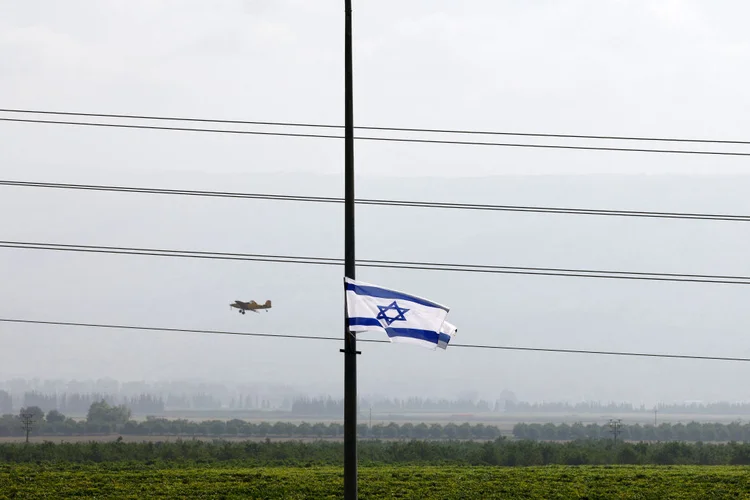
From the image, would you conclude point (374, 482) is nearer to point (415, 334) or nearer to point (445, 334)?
point (445, 334)

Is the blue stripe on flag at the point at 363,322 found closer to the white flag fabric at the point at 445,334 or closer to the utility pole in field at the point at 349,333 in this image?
the utility pole in field at the point at 349,333

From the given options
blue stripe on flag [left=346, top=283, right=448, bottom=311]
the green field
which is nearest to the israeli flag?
blue stripe on flag [left=346, top=283, right=448, bottom=311]

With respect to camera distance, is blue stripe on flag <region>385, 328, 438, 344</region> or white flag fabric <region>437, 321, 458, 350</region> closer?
blue stripe on flag <region>385, 328, 438, 344</region>

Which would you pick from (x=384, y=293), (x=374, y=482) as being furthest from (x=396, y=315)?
(x=374, y=482)

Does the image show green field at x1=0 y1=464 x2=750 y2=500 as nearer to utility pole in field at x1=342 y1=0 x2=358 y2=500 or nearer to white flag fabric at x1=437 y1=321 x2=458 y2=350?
white flag fabric at x1=437 y1=321 x2=458 y2=350

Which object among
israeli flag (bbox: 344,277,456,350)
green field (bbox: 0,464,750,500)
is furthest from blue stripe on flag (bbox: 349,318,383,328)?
green field (bbox: 0,464,750,500)

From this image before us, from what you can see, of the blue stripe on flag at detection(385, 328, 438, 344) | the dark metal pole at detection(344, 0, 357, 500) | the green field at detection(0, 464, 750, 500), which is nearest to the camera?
the dark metal pole at detection(344, 0, 357, 500)

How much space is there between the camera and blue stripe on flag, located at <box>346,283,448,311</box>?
53.7 feet

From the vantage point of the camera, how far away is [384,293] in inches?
655

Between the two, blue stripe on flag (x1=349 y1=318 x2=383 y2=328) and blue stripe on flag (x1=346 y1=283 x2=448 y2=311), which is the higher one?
blue stripe on flag (x1=346 y1=283 x2=448 y2=311)

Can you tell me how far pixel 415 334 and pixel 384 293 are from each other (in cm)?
96

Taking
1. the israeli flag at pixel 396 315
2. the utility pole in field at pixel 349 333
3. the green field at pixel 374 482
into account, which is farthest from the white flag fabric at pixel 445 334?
the green field at pixel 374 482

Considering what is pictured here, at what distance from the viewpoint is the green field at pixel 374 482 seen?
25172 mm

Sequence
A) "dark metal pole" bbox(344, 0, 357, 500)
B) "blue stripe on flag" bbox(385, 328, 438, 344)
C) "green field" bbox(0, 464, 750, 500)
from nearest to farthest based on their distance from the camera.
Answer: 1. "dark metal pole" bbox(344, 0, 357, 500)
2. "blue stripe on flag" bbox(385, 328, 438, 344)
3. "green field" bbox(0, 464, 750, 500)
